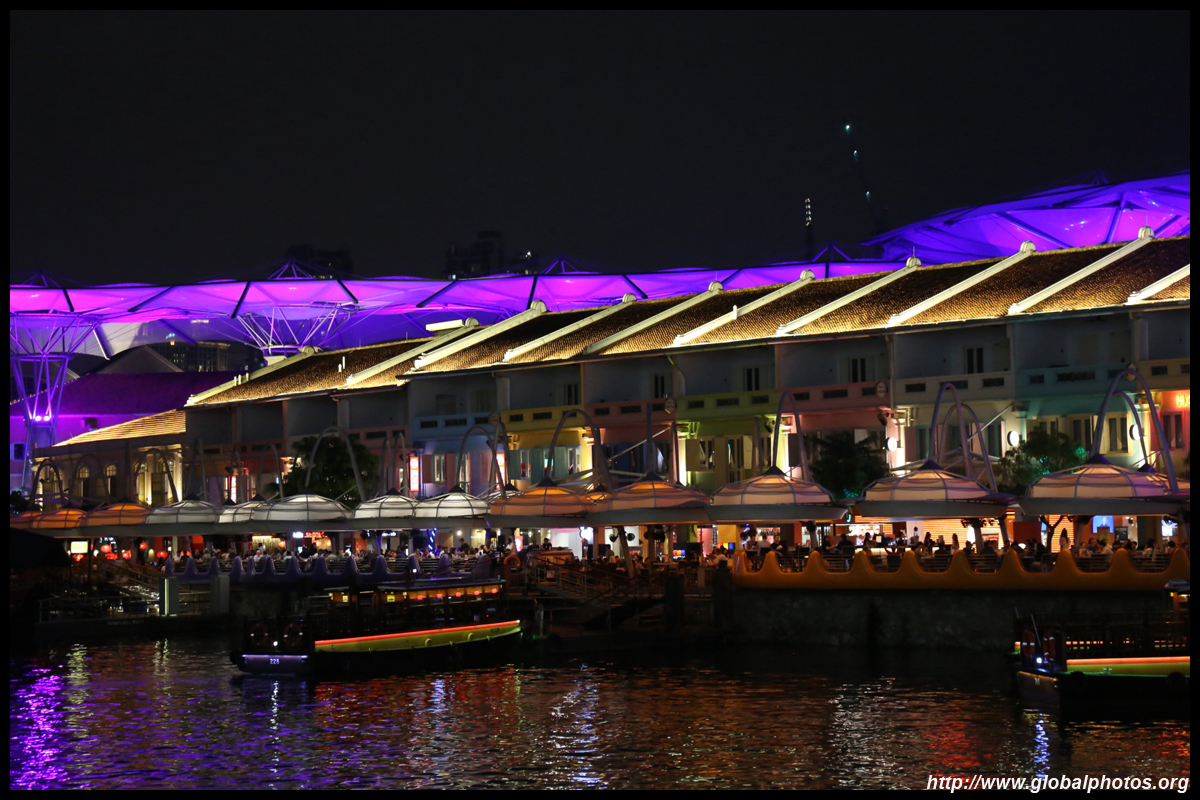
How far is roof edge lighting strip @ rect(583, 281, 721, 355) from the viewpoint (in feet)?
220

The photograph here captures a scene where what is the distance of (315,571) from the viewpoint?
179 ft

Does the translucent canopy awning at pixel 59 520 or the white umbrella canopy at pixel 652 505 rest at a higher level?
the white umbrella canopy at pixel 652 505

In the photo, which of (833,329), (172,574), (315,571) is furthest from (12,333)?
(833,329)

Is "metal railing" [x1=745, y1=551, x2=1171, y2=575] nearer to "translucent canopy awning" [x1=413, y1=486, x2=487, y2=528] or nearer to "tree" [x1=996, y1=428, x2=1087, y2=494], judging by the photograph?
"tree" [x1=996, y1=428, x2=1087, y2=494]

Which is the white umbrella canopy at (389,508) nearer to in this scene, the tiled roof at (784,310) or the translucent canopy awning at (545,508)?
the translucent canopy awning at (545,508)

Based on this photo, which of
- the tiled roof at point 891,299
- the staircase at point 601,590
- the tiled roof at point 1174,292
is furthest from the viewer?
the tiled roof at point 891,299

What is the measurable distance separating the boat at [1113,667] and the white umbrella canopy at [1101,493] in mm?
6890

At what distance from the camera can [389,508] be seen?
183 ft

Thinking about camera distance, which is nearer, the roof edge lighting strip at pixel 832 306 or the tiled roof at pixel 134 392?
the roof edge lighting strip at pixel 832 306

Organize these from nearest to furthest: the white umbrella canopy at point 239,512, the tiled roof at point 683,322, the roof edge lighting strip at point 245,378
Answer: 1. the white umbrella canopy at point 239,512
2. the tiled roof at point 683,322
3. the roof edge lighting strip at point 245,378

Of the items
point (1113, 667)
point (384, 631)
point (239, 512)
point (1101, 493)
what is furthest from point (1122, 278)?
point (239, 512)

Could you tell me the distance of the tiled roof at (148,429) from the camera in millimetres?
94750

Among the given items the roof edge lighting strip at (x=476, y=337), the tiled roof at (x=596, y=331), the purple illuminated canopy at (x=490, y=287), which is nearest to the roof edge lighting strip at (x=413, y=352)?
the roof edge lighting strip at (x=476, y=337)

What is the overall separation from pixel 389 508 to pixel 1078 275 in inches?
1029
